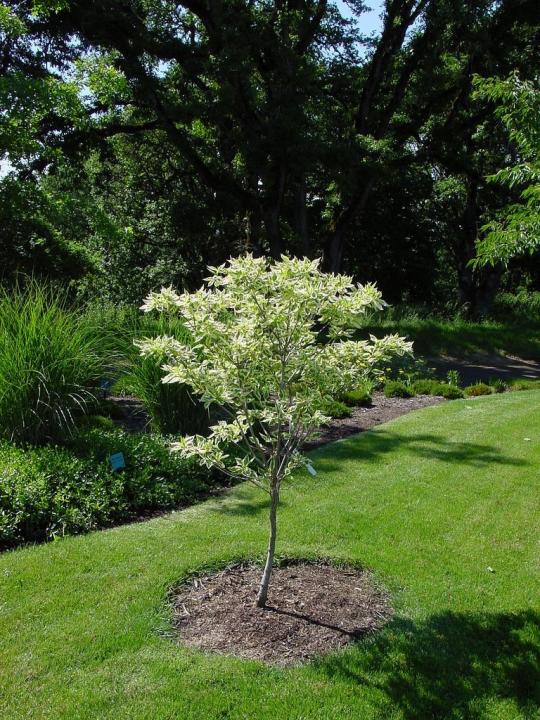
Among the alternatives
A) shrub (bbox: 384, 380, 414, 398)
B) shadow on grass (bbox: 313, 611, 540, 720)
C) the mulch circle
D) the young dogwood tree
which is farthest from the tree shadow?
shrub (bbox: 384, 380, 414, 398)

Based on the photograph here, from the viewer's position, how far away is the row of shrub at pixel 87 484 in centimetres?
496

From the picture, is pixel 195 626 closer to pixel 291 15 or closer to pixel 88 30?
pixel 88 30

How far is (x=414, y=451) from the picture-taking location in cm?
744

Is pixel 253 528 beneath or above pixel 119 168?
beneath

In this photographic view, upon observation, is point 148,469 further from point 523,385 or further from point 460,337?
point 460,337

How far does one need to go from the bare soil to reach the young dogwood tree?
3.77m

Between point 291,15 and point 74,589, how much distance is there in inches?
546

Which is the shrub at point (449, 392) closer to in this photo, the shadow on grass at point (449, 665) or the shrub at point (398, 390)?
the shrub at point (398, 390)

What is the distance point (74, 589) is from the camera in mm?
4055

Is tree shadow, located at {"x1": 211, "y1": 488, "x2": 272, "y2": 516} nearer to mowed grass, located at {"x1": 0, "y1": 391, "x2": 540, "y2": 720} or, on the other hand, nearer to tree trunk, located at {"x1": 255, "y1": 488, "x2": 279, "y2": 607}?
mowed grass, located at {"x1": 0, "y1": 391, "x2": 540, "y2": 720}

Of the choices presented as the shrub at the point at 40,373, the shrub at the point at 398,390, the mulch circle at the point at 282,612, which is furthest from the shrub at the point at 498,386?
the mulch circle at the point at 282,612

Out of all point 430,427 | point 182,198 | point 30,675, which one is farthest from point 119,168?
point 30,675

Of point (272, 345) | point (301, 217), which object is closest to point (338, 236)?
point (301, 217)

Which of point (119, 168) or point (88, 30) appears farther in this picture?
point (119, 168)
